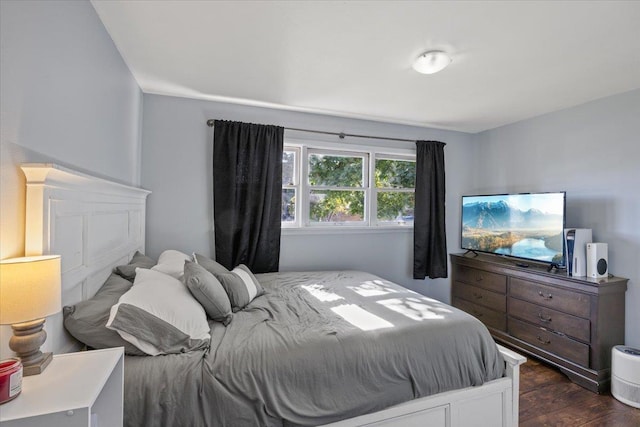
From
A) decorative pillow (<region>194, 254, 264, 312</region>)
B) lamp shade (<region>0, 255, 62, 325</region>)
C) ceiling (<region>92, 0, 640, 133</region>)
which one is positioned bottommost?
decorative pillow (<region>194, 254, 264, 312</region>)

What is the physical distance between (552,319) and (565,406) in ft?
2.38

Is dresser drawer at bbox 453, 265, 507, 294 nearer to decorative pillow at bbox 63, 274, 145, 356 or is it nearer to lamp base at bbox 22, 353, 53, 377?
decorative pillow at bbox 63, 274, 145, 356

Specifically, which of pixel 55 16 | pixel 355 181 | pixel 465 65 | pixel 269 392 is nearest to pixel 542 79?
pixel 465 65

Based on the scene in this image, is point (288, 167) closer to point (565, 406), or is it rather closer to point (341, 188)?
point (341, 188)

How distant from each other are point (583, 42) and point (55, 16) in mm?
2730

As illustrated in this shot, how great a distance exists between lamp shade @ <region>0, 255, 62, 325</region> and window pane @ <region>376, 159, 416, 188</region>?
128 inches

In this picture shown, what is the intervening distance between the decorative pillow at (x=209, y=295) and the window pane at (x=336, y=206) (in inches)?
70.0

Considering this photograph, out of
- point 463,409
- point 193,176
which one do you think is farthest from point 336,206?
point 463,409

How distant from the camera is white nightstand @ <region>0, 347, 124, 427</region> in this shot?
2.37 ft

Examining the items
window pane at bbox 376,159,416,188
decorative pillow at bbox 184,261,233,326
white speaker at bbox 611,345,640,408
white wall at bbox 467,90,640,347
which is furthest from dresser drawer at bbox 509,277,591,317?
decorative pillow at bbox 184,261,233,326

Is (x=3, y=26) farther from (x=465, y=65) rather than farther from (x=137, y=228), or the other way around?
(x=465, y=65)

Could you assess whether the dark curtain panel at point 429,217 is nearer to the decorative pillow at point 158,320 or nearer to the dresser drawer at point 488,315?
the dresser drawer at point 488,315

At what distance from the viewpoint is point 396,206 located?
382cm

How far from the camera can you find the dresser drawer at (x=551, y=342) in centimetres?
250
